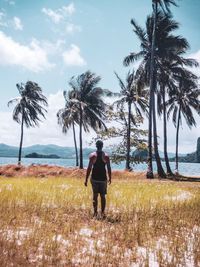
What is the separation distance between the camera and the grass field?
250 inches

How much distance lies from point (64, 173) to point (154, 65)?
12.0m

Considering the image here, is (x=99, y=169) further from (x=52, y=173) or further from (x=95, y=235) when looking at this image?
(x=52, y=173)

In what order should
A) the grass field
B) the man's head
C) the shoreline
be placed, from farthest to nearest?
1. the shoreline
2. the man's head
3. the grass field

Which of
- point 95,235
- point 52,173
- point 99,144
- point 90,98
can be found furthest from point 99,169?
point 90,98

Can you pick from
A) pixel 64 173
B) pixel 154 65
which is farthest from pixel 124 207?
pixel 154 65

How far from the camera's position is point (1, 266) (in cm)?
564

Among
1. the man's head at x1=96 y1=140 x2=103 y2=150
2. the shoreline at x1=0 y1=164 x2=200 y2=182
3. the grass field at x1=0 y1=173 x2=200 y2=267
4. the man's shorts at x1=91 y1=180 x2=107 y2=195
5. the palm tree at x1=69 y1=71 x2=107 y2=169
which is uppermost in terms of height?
the palm tree at x1=69 y1=71 x2=107 y2=169

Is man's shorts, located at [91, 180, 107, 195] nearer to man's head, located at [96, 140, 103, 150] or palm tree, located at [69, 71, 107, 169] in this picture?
man's head, located at [96, 140, 103, 150]

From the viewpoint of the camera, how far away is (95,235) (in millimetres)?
8016

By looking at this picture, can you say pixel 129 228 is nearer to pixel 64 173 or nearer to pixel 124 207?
pixel 124 207

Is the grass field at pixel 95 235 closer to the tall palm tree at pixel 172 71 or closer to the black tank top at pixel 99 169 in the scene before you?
the black tank top at pixel 99 169

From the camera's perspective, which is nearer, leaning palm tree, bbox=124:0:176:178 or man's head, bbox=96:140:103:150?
man's head, bbox=96:140:103:150

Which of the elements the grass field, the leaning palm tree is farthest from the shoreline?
the grass field

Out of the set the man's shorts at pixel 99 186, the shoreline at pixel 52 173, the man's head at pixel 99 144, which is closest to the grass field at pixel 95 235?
the man's shorts at pixel 99 186
